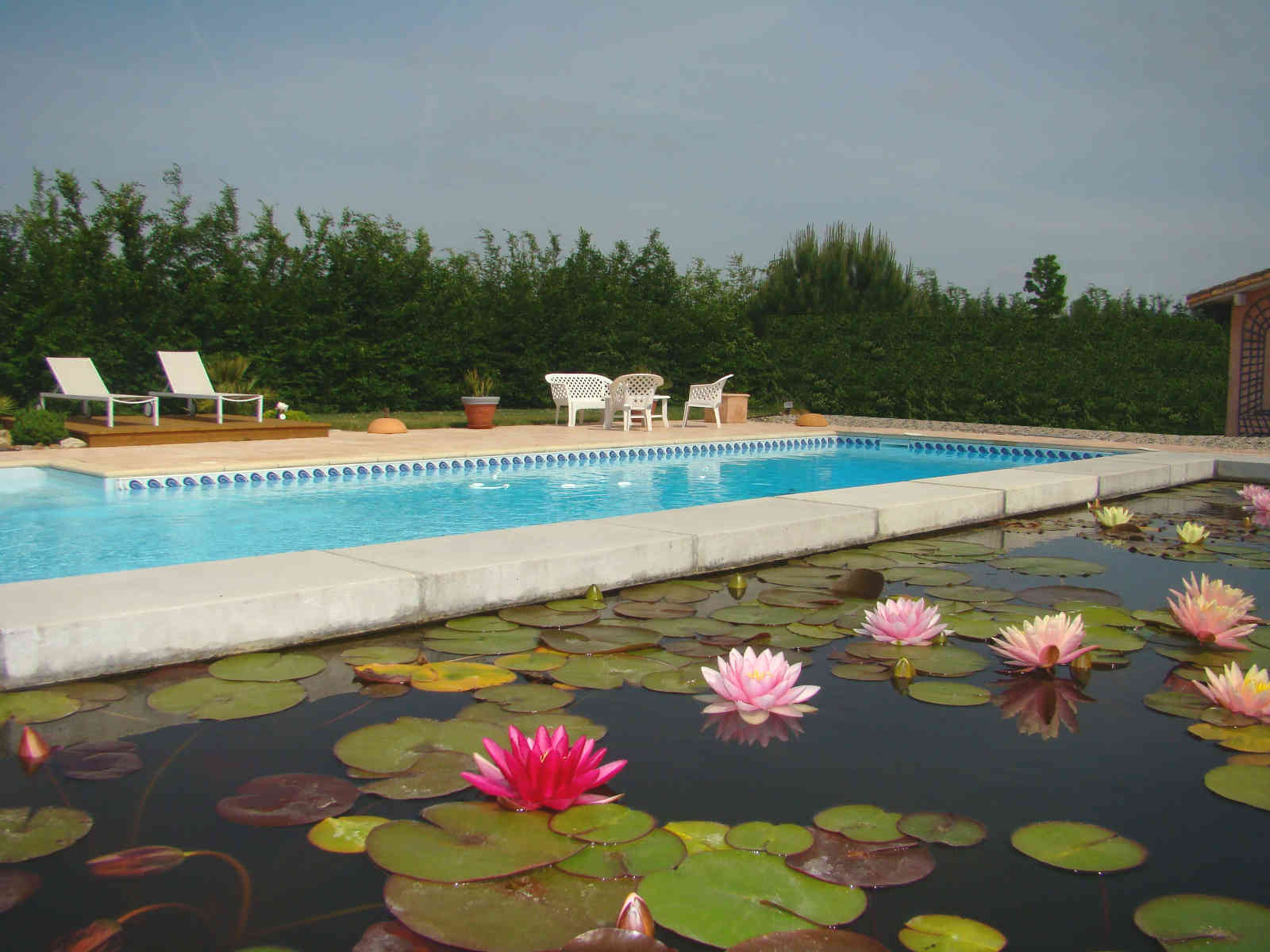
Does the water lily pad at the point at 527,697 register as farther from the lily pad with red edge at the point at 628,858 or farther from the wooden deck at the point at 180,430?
the wooden deck at the point at 180,430

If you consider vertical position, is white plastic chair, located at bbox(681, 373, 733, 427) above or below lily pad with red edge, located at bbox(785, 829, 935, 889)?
above

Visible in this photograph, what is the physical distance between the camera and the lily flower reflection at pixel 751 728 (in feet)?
7.36

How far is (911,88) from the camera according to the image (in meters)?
21.9

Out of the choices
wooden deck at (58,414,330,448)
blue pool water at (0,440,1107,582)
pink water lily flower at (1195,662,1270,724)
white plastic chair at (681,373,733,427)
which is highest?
white plastic chair at (681,373,733,427)

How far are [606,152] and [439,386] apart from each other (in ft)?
40.7

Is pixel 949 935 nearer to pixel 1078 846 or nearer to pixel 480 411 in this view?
pixel 1078 846

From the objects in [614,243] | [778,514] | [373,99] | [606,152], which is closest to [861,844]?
[778,514]

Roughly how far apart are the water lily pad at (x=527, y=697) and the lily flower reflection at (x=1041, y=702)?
1082mm

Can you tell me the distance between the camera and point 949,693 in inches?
100

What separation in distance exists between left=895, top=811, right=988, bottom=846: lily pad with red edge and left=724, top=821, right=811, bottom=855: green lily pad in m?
0.19

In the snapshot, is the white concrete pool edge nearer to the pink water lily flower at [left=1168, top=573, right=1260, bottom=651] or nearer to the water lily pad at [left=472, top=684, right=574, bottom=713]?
the water lily pad at [left=472, top=684, right=574, bottom=713]

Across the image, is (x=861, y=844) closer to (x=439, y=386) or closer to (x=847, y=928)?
(x=847, y=928)

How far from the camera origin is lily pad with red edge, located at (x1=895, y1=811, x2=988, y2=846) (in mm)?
1701

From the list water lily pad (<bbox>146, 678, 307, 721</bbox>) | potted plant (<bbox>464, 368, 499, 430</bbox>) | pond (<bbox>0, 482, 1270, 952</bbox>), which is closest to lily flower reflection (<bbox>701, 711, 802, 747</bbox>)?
pond (<bbox>0, 482, 1270, 952</bbox>)
